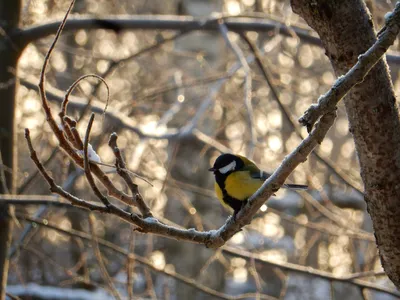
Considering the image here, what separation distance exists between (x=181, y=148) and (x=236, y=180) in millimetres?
5937

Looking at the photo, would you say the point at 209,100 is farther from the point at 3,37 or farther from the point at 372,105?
the point at 372,105

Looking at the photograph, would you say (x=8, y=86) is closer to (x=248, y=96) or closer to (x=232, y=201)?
(x=248, y=96)

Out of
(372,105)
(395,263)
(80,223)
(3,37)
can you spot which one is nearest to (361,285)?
(395,263)

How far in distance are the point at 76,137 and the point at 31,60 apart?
5927 millimetres

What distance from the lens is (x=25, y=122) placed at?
19.8ft

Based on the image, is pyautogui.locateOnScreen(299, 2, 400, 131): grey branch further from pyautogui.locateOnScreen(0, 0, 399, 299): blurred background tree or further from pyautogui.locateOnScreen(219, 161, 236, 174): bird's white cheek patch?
pyautogui.locateOnScreen(219, 161, 236, 174): bird's white cheek patch

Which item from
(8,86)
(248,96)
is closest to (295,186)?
(248,96)

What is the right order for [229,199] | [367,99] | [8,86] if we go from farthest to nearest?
[8,86]
[229,199]
[367,99]

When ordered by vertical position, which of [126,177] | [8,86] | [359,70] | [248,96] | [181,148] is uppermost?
[181,148]

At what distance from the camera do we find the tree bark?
1.40 meters

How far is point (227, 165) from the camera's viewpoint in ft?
9.70

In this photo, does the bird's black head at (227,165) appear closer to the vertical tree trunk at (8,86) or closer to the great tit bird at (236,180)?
the great tit bird at (236,180)

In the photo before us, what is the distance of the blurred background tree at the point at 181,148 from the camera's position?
366 cm

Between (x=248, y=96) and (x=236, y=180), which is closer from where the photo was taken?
(x=236, y=180)
